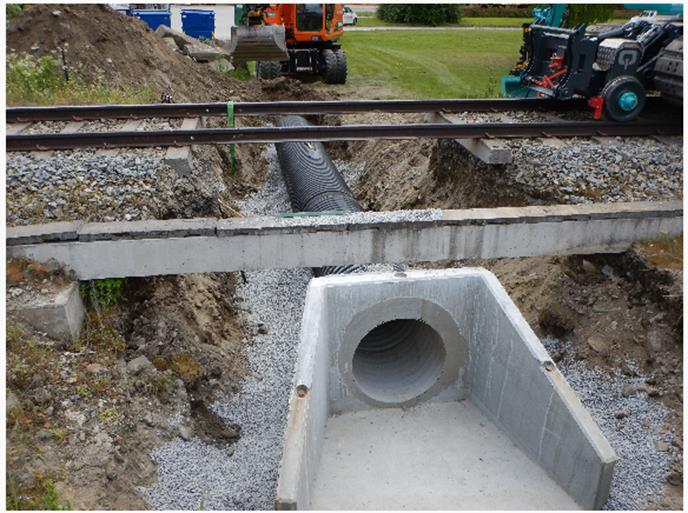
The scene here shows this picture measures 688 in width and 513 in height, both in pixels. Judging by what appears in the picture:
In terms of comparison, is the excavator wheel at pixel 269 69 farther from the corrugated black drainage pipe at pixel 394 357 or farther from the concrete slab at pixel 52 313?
the concrete slab at pixel 52 313

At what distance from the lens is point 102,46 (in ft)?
41.4

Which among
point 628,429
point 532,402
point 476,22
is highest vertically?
point 476,22

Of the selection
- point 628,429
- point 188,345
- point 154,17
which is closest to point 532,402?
point 628,429

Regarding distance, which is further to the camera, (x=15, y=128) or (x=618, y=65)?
(x=15, y=128)

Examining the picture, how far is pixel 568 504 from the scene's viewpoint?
194 inches

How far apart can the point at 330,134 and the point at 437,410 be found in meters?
3.67

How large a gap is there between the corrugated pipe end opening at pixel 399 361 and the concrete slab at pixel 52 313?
9.34 ft

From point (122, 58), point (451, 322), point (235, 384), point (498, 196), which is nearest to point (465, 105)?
point (498, 196)

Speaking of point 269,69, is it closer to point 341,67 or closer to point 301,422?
point 341,67

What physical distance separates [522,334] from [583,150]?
3494mm

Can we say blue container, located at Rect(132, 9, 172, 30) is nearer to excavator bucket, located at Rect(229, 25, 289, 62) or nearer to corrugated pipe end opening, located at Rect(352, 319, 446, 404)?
excavator bucket, located at Rect(229, 25, 289, 62)

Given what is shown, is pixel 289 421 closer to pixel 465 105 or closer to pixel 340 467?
pixel 340 467

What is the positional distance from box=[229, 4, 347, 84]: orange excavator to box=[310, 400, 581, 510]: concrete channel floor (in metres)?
11.0

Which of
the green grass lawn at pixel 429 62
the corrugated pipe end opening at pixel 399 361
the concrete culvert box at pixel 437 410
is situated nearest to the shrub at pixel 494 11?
the green grass lawn at pixel 429 62
